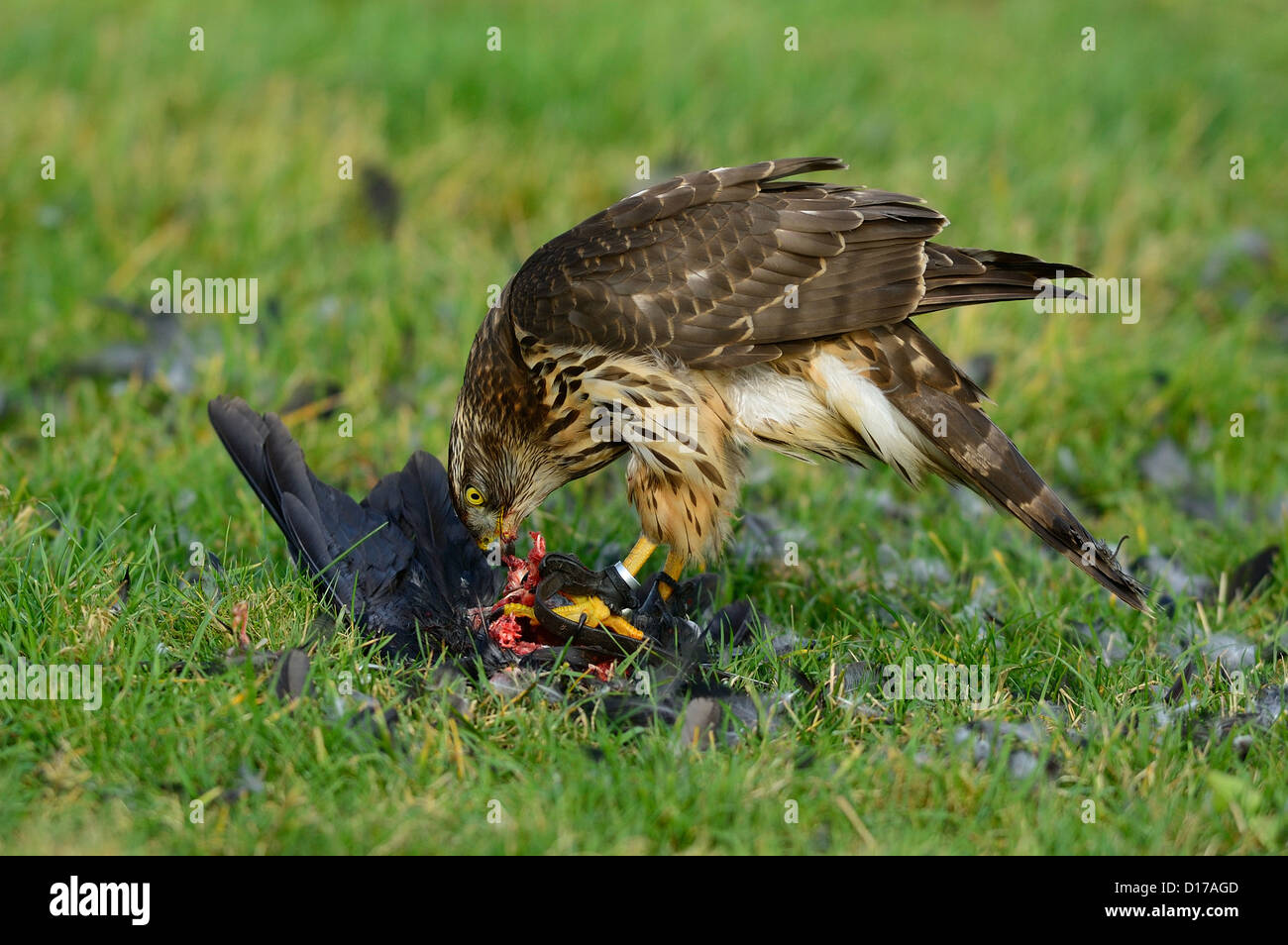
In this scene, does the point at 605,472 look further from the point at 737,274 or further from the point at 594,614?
the point at 737,274

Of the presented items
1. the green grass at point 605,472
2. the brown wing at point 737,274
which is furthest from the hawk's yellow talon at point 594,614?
the brown wing at point 737,274

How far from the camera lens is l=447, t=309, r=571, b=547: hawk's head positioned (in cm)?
430

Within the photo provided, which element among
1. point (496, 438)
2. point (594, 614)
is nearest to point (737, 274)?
point (496, 438)

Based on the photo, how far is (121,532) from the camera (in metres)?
4.56

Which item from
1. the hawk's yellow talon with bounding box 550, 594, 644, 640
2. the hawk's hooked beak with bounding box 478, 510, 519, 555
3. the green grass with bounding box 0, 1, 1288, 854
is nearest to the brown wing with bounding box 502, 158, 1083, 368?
the hawk's hooked beak with bounding box 478, 510, 519, 555

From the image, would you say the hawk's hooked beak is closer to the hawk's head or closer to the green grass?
the hawk's head

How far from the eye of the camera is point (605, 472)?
586 cm

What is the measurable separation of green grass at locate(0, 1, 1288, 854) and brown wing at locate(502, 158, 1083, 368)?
1.02 m

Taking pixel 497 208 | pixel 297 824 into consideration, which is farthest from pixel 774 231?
pixel 497 208

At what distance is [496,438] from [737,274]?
965mm

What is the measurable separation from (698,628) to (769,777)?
0.93m

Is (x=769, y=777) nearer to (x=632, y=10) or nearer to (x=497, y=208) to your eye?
(x=497, y=208)

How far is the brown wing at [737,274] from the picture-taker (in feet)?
13.5

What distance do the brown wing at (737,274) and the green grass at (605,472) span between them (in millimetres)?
1017
